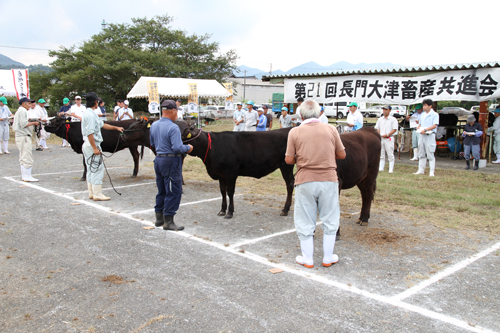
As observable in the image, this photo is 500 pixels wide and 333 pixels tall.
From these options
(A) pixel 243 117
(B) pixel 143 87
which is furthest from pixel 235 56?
(A) pixel 243 117

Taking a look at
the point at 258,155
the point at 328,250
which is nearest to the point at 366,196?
the point at 258,155

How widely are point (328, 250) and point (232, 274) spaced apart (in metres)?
1.15

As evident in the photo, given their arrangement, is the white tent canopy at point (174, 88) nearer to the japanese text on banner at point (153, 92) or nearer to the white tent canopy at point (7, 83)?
the japanese text on banner at point (153, 92)

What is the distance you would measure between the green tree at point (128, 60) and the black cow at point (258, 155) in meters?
30.3

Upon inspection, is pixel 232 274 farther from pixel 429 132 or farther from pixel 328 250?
pixel 429 132

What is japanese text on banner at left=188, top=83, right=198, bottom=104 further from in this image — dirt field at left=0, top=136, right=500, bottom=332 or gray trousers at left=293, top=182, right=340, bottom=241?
gray trousers at left=293, top=182, right=340, bottom=241

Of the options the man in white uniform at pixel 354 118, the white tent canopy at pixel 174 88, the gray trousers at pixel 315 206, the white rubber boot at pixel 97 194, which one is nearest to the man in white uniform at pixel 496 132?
the man in white uniform at pixel 354 118

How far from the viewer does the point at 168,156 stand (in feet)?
18.5

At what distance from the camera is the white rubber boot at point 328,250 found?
173 inches

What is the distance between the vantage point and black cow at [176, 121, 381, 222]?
595cm

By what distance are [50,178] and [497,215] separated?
33.5 ft

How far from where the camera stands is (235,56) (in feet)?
135

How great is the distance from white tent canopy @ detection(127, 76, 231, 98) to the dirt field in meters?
16.5

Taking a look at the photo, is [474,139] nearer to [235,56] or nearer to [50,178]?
[50,178]
